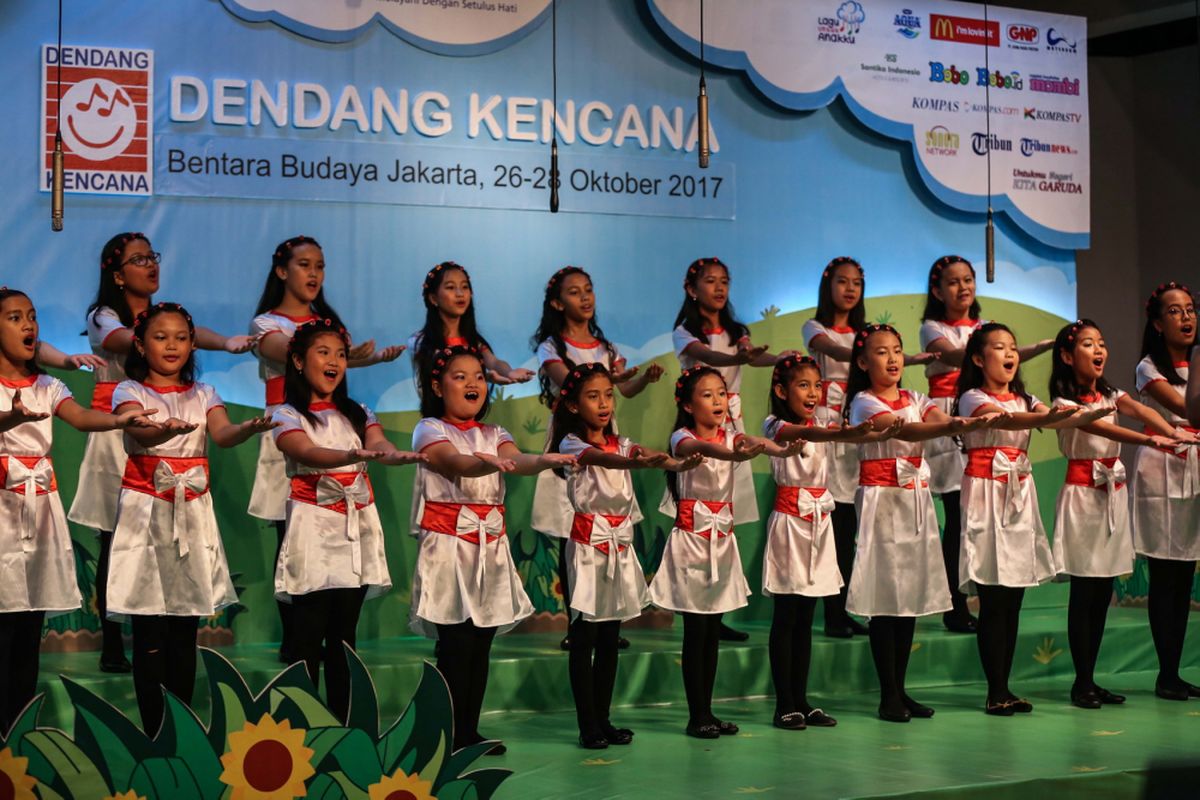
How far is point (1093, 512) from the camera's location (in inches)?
223

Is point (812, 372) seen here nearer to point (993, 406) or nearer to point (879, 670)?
point (993, 406)

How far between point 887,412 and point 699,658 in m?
1.06

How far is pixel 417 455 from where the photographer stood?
15.0 ft

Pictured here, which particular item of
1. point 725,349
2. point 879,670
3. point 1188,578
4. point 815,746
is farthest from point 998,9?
point 815,746

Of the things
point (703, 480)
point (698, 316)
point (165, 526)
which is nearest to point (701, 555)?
point (703, 480)

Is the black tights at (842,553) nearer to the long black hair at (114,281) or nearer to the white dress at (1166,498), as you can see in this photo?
the white dress at (1166,498)

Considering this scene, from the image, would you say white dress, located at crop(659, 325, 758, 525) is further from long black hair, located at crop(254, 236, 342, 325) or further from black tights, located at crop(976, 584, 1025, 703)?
long black hair, located at crop(254, 236, 342, 325)

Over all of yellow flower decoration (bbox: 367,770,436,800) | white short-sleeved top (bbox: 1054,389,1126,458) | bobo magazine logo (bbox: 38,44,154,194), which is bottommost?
yellow flower decoration (bbox: 367,770,436,800)

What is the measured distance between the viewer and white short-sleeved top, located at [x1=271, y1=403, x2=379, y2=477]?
15.1 ft

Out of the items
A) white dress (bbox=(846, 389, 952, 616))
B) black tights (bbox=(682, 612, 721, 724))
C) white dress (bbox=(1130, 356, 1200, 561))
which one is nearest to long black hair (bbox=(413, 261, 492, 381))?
black tights (bbox=(682, 612, 721, 724))

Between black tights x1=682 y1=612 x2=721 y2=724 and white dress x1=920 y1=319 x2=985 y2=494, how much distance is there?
5.41 feet

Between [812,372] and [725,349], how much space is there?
0.99 m

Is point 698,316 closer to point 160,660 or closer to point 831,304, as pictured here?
point 831,304

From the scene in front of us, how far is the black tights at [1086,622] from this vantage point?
18.6ft
